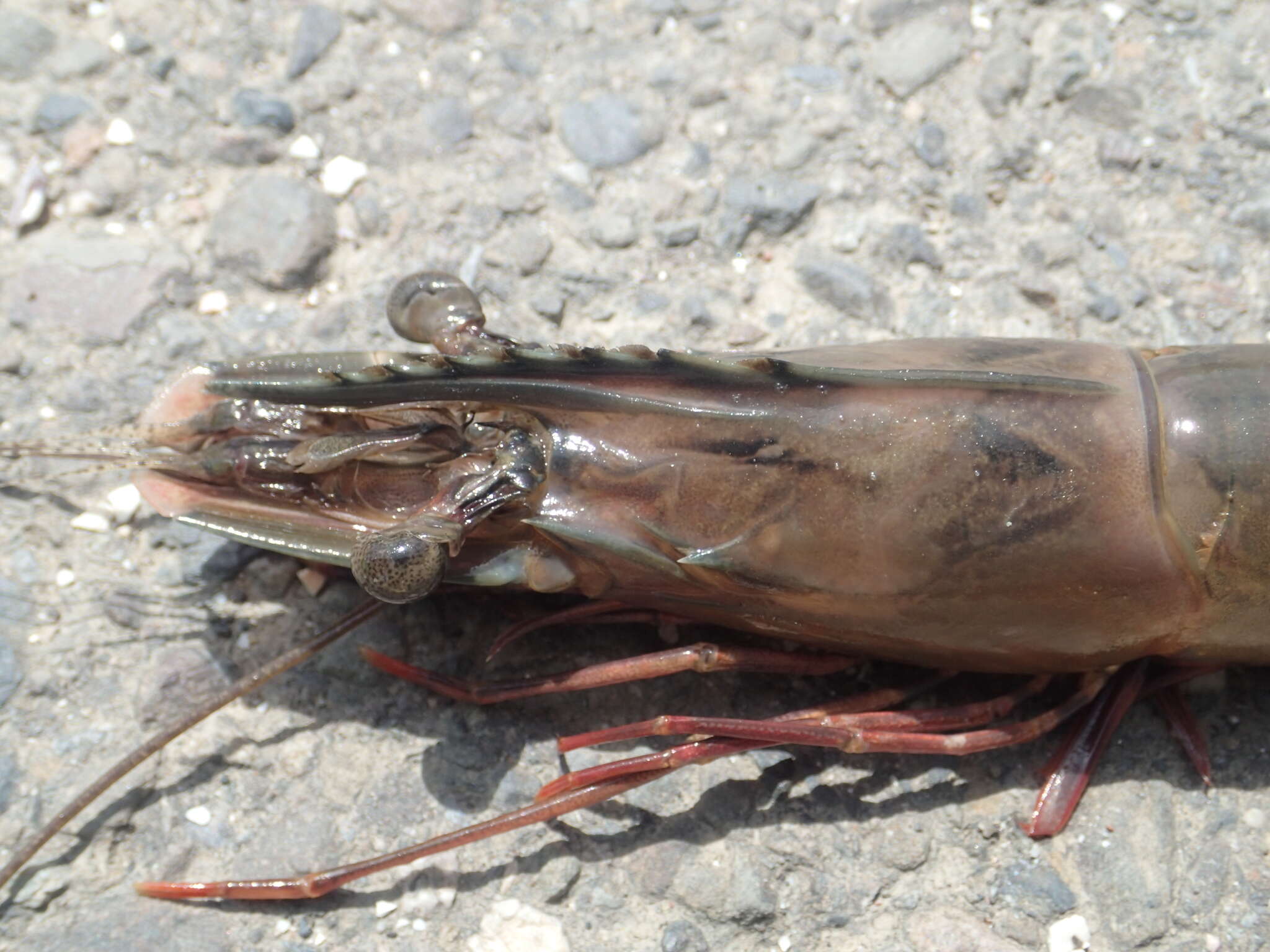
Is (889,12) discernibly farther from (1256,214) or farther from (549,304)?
(549,304)

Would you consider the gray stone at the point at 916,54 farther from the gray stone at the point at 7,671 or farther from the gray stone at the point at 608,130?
the gray stone at the point at 7,671

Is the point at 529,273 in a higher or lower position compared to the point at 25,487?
higher

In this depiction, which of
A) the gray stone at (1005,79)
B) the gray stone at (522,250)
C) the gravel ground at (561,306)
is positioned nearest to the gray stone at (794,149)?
the gravel ground at (561,306)

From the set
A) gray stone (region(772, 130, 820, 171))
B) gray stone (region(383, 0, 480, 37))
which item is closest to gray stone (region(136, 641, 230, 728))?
gray stone (region(383, 0, 480, 37))

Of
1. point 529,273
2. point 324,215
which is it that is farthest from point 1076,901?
point 324,215

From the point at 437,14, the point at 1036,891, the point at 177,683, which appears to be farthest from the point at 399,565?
the point at 437,14

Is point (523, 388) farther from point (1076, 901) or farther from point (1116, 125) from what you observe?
point (1116, 125)
